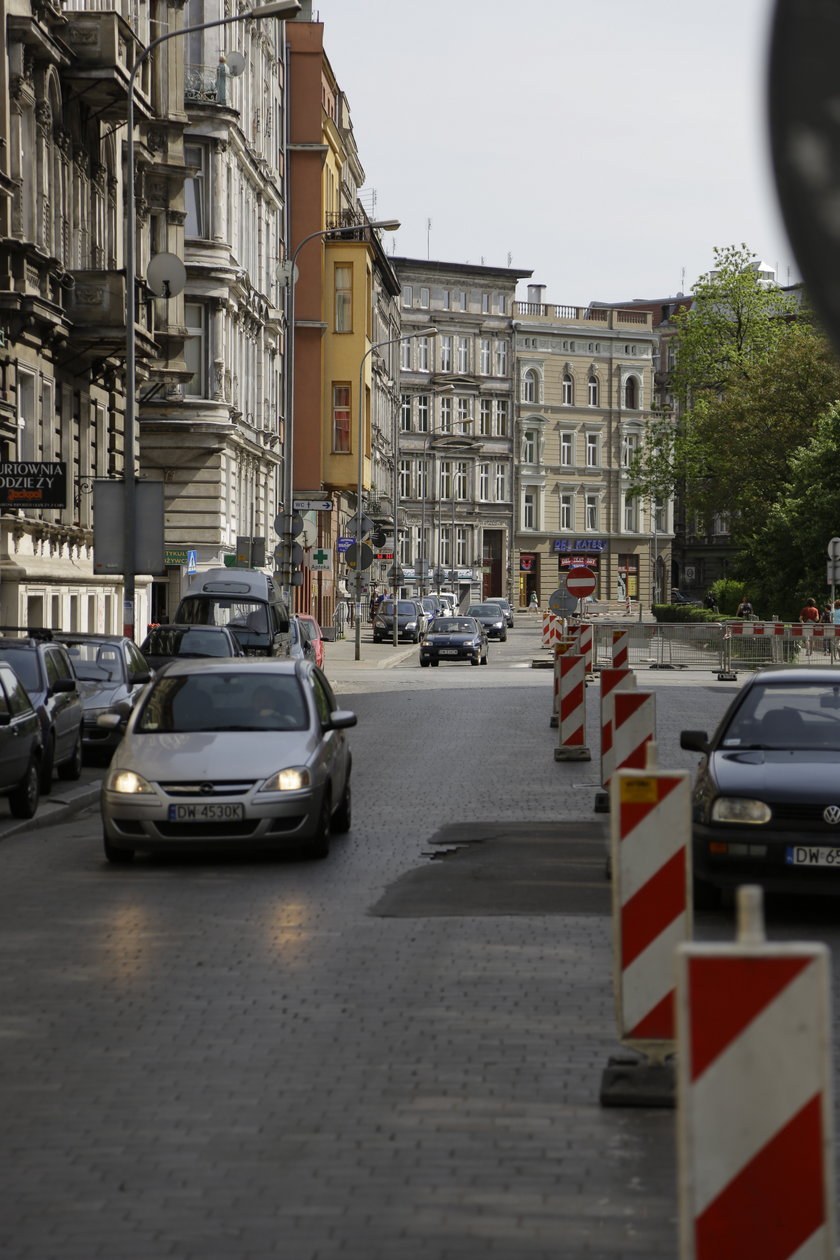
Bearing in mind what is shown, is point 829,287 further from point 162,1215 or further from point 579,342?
point 579,342

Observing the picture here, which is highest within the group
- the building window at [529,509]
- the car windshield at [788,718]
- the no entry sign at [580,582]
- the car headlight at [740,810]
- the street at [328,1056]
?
the building window at [529,509]

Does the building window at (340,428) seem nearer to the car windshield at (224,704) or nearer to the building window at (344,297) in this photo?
the building window at (344,297)

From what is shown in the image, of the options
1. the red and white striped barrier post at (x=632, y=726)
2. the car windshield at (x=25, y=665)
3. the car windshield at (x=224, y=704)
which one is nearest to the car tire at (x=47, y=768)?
the car windshield at (x=25, y=665)

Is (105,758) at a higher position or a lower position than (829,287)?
lower

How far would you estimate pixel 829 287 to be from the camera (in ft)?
6.29

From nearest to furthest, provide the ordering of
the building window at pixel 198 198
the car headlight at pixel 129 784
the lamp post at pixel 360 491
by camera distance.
→ the car headlight at pixel 129 784 < the lamp post at pixel 360 491 < the building window at pixel 198 198

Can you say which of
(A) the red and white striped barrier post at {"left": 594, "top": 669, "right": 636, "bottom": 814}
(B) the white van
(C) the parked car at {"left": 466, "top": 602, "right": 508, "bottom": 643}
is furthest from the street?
(C) the parked car at {"left": 466, "top": 602, "right": 508, "bottom": 643}

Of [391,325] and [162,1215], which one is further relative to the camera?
[391,325]

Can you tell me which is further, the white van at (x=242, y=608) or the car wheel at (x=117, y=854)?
the white van at (x=242, y=608)

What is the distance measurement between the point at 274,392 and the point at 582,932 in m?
59.3

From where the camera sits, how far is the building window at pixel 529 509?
129 meters

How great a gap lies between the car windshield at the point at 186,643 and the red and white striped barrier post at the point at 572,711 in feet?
22.9

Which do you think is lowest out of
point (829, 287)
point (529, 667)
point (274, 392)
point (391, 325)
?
point (529, 667)

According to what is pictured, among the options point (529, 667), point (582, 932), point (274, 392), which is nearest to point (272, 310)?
point (274, 392)
